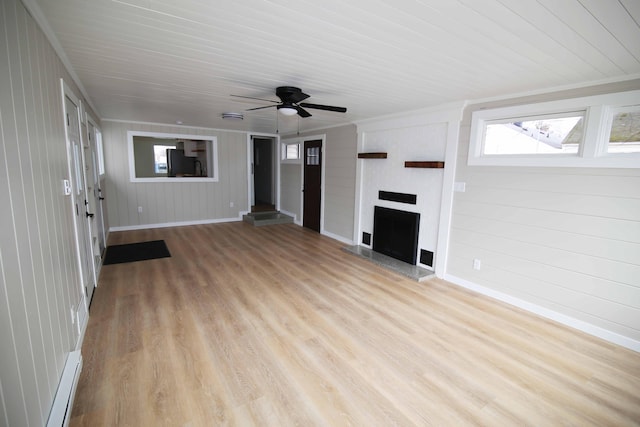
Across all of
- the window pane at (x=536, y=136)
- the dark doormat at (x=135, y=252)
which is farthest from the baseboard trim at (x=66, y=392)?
the window pane at (x=536, y=136)

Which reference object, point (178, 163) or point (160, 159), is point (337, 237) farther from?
point (160, 159)

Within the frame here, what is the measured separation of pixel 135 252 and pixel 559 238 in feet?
19.5

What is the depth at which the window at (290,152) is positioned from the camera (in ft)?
24.6

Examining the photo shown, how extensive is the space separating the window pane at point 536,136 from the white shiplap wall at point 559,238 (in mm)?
221

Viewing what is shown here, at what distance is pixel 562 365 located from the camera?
236 cm

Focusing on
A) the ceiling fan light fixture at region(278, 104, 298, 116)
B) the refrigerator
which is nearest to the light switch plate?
the ceiling fan light fixture at region(278, 104, 298, 116)

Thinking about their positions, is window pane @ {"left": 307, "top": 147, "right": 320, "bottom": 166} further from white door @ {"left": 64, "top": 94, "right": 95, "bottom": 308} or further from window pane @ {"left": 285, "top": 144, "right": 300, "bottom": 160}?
white door @ {"left": 64, "top": 94, "right": 95, "bottom": 308}

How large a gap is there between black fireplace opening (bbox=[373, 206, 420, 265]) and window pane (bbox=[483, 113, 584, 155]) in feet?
4.70

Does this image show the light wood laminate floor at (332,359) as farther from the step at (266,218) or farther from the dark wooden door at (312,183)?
the step at (266,218)

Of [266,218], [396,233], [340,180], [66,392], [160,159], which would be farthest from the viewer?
[160,159]

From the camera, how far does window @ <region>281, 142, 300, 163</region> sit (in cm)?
749

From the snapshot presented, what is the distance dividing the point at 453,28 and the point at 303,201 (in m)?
5.67

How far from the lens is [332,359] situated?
2348 mm

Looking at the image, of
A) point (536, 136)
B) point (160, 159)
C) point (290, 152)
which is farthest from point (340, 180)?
point (160, 159)
